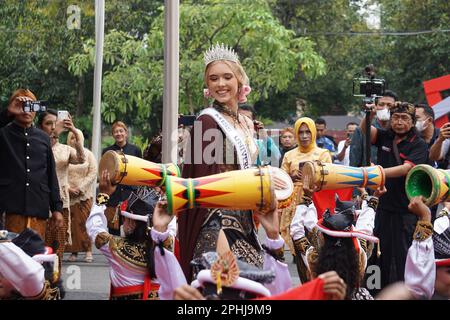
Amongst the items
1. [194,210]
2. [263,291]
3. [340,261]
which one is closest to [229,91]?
[194,210]

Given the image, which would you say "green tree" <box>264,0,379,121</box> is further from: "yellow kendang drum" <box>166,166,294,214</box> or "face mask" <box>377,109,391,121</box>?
"yellow kendang drum" <box>166,166,294,214</box>

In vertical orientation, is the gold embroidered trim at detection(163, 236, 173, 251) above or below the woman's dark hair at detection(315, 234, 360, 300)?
above

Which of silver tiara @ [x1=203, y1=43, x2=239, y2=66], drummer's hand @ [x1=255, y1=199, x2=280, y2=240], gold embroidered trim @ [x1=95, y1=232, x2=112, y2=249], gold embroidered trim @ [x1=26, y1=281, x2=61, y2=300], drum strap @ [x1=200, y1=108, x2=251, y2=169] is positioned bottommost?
gold embroidered trim @ [x1=26, y1=281, x2=61, y2=300]

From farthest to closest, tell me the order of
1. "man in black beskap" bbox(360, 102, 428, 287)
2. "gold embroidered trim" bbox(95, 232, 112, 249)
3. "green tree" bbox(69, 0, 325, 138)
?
"green tree" bbox(69, 0, 325, 138) < "man in black beskap" bbox(360, 102, 428, 287) < "gold embroidered trim" bbox(95, 232, 112, 249)

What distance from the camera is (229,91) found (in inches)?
245

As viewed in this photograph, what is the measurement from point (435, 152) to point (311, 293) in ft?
17.2

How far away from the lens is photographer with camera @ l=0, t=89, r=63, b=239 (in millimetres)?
8508

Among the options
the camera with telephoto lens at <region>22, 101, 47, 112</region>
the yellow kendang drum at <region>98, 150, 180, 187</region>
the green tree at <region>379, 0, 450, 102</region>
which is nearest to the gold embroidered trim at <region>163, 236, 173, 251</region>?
the yellow kendang drum at <region>98, 150, 180, 187</region>

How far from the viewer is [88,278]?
11.1 m

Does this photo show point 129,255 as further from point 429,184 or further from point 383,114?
point 383,114

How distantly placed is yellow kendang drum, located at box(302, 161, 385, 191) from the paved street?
3.38 meters

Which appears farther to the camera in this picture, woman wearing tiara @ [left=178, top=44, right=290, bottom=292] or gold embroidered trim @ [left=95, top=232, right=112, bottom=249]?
gold embroidered trim @ [left=95, top=232, right=112, bottom=249]

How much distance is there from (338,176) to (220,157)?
0.74 m

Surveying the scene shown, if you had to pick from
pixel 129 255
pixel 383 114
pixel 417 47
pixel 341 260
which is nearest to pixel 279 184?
pixel 341 260
